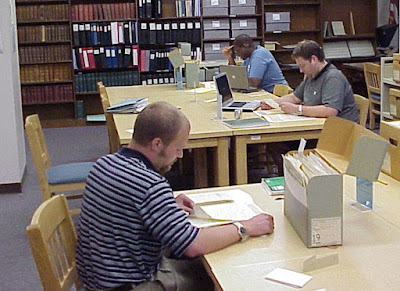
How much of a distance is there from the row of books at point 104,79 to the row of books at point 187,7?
1027mm

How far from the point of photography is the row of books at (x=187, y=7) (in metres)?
8.33

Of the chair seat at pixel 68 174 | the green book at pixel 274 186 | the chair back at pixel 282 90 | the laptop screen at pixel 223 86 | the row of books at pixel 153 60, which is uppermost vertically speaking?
the row of books at pixel 153 60

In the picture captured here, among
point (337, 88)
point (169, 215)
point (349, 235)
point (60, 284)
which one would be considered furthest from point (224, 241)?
point (337, 88)

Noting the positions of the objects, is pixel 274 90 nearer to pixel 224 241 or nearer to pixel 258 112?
pixel 258 112

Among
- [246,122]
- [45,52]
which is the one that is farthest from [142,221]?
[45,52]

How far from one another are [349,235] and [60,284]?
0.94 m

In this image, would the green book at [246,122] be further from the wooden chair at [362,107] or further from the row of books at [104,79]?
the row of books at [104,79]

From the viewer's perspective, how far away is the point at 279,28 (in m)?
8.65

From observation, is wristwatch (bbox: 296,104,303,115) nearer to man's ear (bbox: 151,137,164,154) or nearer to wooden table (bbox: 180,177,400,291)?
wooden table (bbox: 180,177,400,291)

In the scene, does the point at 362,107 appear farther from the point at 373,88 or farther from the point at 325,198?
the point at 373,88

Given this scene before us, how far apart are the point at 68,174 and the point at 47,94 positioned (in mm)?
4641

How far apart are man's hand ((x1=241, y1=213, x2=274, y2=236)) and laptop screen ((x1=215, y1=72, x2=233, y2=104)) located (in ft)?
7.54

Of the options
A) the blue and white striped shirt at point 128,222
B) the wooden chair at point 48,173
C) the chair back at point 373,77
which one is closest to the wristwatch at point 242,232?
the blue and white striped shirt at point 128,222

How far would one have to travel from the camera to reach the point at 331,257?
5.93 ft
